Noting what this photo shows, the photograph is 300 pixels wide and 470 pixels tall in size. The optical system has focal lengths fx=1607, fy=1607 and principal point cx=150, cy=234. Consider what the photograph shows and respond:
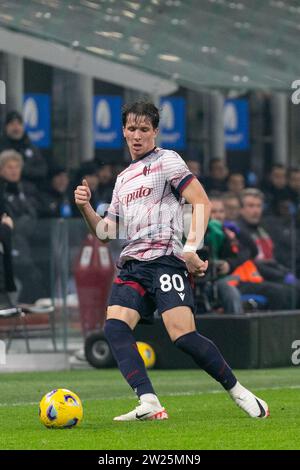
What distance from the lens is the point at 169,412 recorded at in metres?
11.0

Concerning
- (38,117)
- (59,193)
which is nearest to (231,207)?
(59,193)

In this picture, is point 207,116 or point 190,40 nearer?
point 190,40

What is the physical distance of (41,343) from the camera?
678 inches

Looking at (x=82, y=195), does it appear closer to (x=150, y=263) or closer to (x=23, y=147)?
(x=150, y=263)

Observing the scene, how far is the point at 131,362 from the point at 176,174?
1.22m

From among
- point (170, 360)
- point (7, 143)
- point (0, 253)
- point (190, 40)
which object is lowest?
point (170, 360)

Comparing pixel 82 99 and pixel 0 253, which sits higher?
pixel 82 99

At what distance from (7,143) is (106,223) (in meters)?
8.55

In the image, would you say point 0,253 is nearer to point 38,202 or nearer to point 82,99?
point 38,202

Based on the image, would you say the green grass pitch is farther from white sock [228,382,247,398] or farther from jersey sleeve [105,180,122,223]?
jersey sleeve [105,180,122,223]

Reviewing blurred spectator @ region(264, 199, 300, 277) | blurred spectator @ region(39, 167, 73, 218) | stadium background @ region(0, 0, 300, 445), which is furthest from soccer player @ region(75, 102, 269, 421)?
blurred spectator @ region(264, 199, 300, 277)
